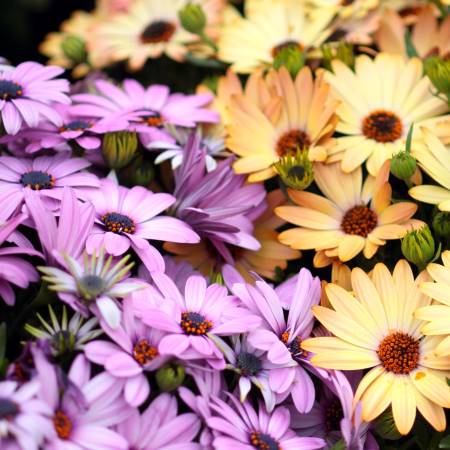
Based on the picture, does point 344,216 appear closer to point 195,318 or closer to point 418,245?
point 418,245

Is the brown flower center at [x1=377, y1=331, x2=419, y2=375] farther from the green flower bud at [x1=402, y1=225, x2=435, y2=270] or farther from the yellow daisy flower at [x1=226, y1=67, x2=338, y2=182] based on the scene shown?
the yellow daisy flower at [x1=226, y1=67, x2=338, y2=182]

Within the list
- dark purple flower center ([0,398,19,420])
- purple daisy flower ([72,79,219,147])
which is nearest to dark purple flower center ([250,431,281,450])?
dark purple flower center ([0,398,19,420])

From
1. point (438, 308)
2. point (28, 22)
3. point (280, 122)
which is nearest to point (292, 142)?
point (280, 122)

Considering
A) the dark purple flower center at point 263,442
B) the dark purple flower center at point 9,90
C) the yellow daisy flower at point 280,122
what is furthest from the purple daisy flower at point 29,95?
the dark purple flower center at point 263,442

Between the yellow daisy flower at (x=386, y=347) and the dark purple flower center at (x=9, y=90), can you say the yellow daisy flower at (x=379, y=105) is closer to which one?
the yellow daisy flower at (x=386, y=347)

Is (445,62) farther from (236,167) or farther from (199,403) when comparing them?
(199,403)

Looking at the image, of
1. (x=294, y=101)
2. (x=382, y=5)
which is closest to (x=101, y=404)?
(x=294, y=101)
